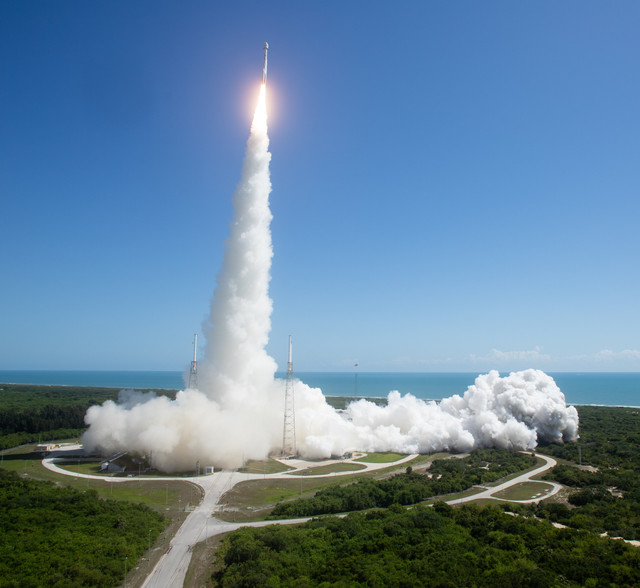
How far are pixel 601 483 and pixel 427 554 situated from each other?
81.4ft

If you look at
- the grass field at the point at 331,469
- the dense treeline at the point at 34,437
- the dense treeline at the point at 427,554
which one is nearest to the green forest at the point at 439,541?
the dense treeline at the point at 427,554

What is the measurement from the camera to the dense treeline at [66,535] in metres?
20.9

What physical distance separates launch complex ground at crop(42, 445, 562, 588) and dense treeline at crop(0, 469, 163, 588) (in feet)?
5.43

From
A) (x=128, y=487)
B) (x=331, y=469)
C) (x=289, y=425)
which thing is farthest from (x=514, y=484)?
(x=128, y=487)

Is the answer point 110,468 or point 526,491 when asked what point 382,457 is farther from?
point 110,468

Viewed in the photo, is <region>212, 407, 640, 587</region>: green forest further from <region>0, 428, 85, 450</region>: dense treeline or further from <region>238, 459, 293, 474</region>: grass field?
<region>0, 428, 85, 450</region>: dense treeline

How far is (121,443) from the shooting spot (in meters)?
47.0

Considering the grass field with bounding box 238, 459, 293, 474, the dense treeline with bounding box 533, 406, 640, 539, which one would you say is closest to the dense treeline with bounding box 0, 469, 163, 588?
the grass field with bounding box 238, 459, 293, 474

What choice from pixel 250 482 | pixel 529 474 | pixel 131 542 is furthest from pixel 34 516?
pixel 529 474

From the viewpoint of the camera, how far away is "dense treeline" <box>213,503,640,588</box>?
19625mm

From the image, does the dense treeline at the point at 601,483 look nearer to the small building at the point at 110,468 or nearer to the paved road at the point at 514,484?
the paved road at the point at 514,484

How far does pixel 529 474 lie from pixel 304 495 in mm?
22335

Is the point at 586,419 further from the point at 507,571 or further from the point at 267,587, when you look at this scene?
the point at 267,587

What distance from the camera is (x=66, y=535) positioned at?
82.0 ft
